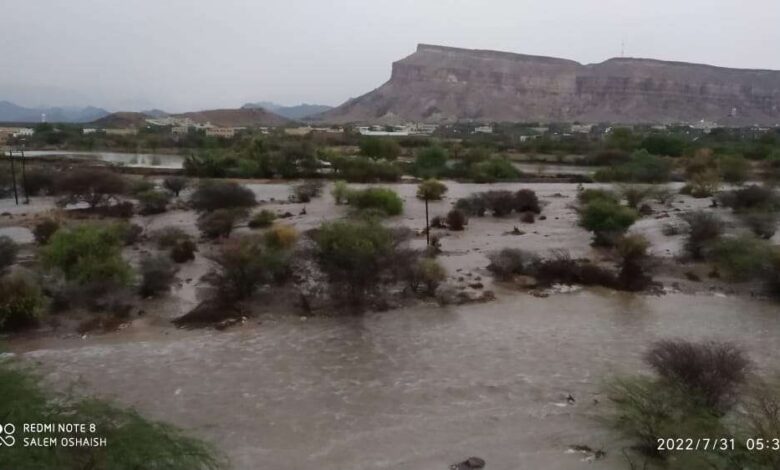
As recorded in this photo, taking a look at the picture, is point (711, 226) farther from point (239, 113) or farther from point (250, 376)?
point (239, 113)

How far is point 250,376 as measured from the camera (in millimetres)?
12906

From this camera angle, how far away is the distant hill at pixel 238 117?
155 meters

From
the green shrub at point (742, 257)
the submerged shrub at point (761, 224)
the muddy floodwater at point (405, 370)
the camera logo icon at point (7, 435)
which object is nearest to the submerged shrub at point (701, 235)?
the green shrub at point (742, 257)

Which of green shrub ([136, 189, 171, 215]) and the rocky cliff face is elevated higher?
the rocky cliff face

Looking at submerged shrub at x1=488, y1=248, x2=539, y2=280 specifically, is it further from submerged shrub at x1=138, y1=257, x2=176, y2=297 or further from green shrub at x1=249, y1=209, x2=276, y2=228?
green shrub at x1=249, y1=209, x2=276, y2=228

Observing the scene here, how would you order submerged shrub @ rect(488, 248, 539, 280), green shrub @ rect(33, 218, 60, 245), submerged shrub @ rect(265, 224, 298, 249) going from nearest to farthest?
submerged shrub @ rect(488, 248, 539, 280)
submerged shrub @ rect(265, 224, 298, 249)
green shrub @ rect(33, 218, 60, 245)

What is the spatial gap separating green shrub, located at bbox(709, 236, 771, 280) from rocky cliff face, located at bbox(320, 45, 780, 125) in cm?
13504

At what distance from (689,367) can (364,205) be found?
2297 cm

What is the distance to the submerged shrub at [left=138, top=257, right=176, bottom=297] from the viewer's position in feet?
59.7

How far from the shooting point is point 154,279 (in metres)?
18.2

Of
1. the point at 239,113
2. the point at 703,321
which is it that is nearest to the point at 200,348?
the point at 703,321

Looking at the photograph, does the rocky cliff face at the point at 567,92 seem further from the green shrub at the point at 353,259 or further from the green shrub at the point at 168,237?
the green shrub at the point at 353,259

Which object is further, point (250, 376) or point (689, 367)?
A: point (250, 376)

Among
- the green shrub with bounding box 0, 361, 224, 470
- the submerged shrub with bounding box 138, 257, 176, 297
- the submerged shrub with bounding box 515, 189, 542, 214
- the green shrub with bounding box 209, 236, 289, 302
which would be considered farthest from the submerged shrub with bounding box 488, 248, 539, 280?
the green shrub with bounding box 0, 361, 224, 470
